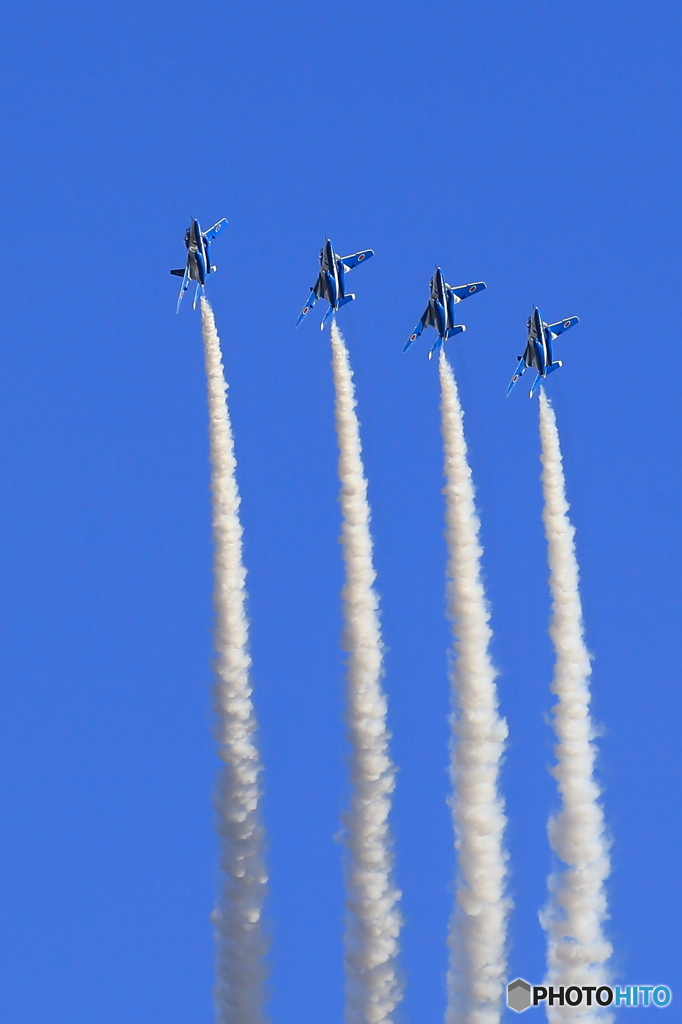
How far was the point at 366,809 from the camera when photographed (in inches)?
2566

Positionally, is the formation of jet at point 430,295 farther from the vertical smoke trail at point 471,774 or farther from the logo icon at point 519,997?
the logo icon at point 519,997

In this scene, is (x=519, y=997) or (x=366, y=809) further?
(x=366, y=809)

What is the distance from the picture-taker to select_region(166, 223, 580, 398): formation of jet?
68.6 m

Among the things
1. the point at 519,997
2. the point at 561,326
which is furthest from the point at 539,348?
the point at 519,997

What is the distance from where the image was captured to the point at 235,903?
65188 millimetres

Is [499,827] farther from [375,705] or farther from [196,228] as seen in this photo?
[196,228]

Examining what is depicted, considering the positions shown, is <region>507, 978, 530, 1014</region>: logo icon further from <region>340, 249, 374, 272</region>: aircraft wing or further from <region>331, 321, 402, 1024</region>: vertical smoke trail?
<region>340, 249, 374, 272</region>: aircraft wing

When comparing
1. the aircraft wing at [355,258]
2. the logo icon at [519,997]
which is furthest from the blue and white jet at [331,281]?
the logo icon at [519,997]

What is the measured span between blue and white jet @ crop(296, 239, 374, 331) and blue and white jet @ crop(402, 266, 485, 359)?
2.88 m

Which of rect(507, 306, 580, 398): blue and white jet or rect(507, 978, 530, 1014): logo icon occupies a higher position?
rect(507, 306, 580, 398): blue and white jet

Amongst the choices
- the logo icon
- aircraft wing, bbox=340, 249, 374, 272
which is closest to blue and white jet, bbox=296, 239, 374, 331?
aircraft wing, bbox=340, 249, 374, 272

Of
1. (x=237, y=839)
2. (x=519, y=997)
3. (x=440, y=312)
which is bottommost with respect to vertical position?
(x=519, y=997)

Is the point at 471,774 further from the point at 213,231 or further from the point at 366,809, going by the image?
the point at 213,231

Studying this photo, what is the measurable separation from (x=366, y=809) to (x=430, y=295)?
59.5 feet
